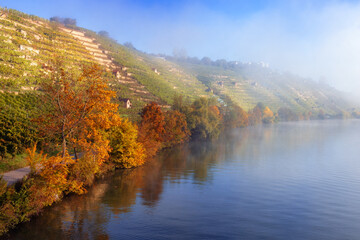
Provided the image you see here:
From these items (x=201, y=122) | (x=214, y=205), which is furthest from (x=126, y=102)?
(x=214, y=205)

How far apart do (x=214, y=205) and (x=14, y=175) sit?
15913mm

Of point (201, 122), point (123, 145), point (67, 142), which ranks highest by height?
point (201, 122)

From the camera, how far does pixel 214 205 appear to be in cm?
2383

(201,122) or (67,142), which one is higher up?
(201,122)

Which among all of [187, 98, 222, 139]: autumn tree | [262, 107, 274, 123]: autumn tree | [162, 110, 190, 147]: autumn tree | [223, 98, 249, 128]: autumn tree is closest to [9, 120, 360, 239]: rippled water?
[162, 110, 190, 147]: autumn tree

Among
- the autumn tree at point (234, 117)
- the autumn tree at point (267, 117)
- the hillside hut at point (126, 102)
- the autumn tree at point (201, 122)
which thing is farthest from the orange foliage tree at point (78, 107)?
the autumn tree at point (267, 117)

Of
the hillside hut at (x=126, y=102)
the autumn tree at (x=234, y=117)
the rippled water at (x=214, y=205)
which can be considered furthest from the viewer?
the autumn tree at (x=234, y=117)

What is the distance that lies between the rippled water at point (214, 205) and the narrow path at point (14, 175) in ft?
9.88

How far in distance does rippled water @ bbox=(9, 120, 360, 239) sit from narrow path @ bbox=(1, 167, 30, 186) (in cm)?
301

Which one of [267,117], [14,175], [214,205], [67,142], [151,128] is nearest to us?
[14,175]

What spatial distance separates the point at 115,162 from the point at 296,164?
2658 centimetres

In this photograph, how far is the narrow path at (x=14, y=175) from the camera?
1908 cm

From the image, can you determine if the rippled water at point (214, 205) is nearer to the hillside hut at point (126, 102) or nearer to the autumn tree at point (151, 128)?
the autumn tree at point (151, 128)

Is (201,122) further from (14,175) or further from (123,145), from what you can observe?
(14,175)
